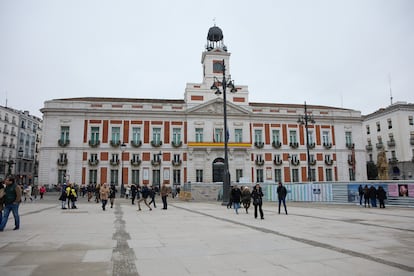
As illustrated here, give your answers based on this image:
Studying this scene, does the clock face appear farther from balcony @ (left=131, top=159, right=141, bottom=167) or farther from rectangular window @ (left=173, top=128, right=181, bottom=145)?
balcony @ (left=131, top=159, right=141, bottom=167)

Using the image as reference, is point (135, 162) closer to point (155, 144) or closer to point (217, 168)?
point (155, 144)

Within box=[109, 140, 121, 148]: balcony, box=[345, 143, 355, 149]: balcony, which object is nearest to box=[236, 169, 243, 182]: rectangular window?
box=[109, 140, 121, 148]: balcony

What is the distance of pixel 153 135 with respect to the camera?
4628cm

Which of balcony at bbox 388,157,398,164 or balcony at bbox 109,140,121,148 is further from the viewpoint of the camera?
balcony at bbox 388,157,398,164

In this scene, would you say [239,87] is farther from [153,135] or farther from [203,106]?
[153,135]

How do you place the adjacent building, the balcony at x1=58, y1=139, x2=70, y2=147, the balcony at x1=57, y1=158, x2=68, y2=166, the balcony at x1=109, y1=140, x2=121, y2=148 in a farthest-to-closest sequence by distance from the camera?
the adjacent building < the balcony at x1=109, y1=140, x2=121, y2=148 < the balcony at x1=58, y1=139, x2=70, y2=147 < the balcony at x1=57, y1=158, x2=68, y2=166

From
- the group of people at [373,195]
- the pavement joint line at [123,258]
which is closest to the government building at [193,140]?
the group of people at [373,195]

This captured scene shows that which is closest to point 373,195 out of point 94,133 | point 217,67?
point 217,67

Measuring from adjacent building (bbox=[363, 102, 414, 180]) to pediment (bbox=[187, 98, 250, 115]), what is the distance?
73.4ft

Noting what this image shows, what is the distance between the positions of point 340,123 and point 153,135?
99.0 ft

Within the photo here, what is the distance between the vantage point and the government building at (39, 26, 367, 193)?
43.9 m

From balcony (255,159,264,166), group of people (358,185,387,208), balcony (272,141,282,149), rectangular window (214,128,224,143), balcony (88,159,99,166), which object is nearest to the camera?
group of people (358,185,387,208)

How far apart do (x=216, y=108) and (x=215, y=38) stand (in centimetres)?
1288

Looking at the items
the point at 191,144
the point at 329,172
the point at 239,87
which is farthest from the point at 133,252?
the point at 329,172
